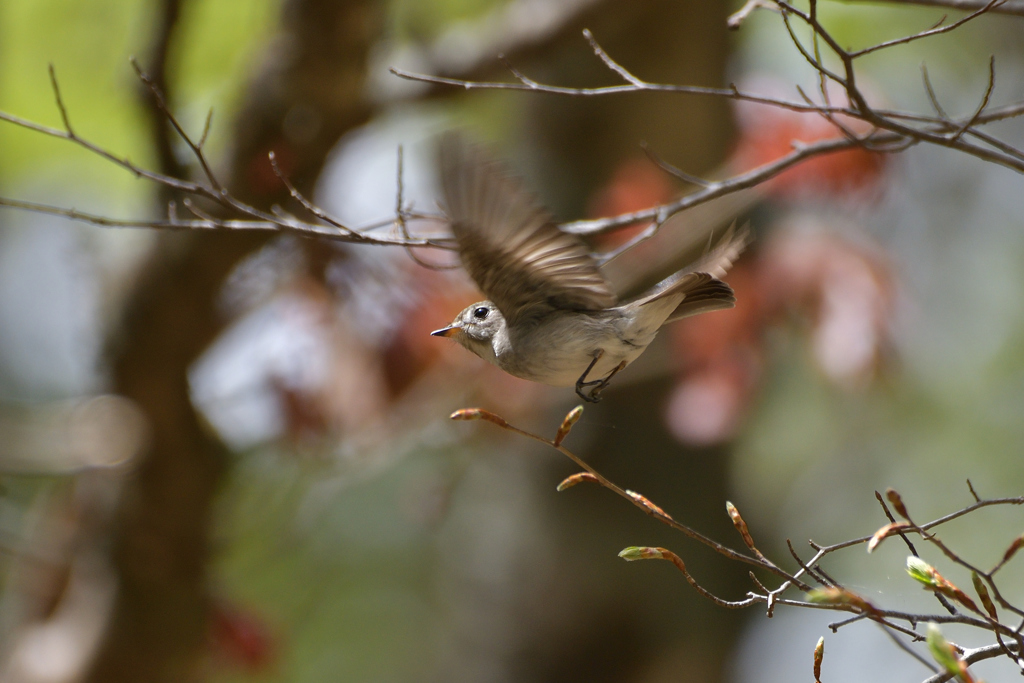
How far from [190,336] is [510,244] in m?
1.97

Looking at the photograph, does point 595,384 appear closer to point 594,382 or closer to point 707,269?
point 594,382

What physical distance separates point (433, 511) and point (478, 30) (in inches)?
83.2

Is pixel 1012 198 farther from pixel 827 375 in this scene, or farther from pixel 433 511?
pixel 433 511

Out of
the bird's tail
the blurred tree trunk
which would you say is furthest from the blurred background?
the bird's tail

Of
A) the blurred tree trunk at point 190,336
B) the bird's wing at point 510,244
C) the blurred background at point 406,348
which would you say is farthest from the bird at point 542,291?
the blurred tree trunk at point 190,336

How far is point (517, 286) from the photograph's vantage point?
57.6 inches

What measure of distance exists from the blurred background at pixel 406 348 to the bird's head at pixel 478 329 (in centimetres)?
101

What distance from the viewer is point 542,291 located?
4.87 feet

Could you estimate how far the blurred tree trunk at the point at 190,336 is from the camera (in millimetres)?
2801

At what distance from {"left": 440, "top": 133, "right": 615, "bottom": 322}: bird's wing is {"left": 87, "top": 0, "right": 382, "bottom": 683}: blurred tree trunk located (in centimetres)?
158

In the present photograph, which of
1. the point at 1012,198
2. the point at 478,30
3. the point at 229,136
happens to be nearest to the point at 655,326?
the point at 229,136

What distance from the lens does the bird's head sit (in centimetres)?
166

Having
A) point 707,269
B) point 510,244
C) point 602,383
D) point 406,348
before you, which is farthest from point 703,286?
point 406,348

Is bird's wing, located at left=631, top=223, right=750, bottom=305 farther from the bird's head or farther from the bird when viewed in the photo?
the bird's head
